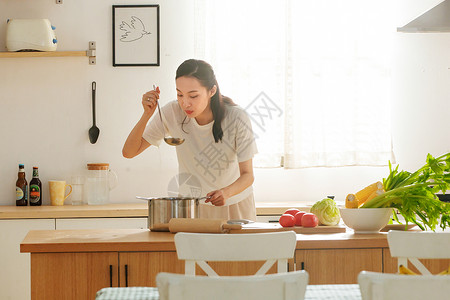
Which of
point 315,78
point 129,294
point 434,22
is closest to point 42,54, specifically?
point 315,78

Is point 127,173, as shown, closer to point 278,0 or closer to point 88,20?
point 88,20

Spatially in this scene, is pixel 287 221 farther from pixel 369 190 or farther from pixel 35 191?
pixel 35 191

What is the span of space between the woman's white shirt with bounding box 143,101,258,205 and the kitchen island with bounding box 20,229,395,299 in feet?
2.42

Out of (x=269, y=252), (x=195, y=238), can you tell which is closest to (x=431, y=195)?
(x=269, y=252)

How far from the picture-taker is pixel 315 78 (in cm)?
407

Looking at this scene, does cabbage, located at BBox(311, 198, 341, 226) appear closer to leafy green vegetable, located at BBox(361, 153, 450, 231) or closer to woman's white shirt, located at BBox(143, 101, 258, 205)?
leafy green vegetable, located at BBox(361, 153, 450, 231)

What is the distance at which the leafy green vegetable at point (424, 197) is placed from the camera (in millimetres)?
2289

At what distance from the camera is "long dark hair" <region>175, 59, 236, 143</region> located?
9.06ft

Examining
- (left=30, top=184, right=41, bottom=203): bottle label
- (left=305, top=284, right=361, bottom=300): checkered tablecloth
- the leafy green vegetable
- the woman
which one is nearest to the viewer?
(left=305, top=284, right=361, bottom=300): checkered tablecloth

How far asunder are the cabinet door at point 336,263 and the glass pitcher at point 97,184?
2.05 m

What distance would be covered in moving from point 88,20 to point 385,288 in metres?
3.31

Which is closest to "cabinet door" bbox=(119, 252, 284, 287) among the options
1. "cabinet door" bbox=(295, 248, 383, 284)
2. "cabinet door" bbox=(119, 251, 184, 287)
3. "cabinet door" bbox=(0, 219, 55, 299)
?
"cabinet door" bbox=(119, 251, 184, 287)

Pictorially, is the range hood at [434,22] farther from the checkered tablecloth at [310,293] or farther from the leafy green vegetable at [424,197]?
the checkered tablecloth at [310,293]

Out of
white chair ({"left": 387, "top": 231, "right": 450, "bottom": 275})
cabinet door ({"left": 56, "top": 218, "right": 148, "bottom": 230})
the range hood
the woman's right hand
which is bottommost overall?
cabinet door ({"left": 56, "top": 218, "right": 148, "bottom": 230})
